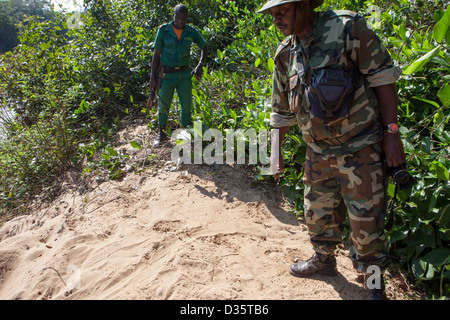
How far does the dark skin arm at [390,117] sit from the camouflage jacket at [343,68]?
4 centimetres

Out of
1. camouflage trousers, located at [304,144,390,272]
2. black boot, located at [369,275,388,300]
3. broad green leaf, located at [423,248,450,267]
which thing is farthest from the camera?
broad green leaf, located at [423,248,450,267]

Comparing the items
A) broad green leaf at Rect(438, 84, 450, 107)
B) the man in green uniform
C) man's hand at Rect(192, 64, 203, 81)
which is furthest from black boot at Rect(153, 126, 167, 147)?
broad green leaf at Rect(438, 84, 450, 107)

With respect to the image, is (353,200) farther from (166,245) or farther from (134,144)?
(134,144)

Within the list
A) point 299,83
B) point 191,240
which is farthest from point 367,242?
point 191,240

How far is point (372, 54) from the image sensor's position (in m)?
1.89

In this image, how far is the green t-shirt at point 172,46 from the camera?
186 inches

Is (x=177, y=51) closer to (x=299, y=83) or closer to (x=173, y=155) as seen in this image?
(x=173, y=155)

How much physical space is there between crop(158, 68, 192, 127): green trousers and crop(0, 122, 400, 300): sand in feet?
2.90

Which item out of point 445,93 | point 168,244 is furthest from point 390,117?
point 168,244

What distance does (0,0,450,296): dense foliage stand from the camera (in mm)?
2572

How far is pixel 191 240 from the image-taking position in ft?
10.3

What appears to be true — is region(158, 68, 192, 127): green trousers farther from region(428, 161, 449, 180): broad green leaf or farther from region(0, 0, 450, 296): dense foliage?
region(428, 161, 449, 180): broad green leaf

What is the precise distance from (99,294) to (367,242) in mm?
1881

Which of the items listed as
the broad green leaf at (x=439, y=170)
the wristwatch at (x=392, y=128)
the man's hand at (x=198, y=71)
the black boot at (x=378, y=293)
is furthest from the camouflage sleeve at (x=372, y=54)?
the man's hand at (x=198, y=71)
